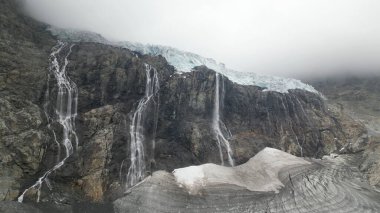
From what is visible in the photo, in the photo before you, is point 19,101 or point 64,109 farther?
point 64,109


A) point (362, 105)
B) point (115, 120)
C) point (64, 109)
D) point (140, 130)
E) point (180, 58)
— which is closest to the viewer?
point (64, 109)

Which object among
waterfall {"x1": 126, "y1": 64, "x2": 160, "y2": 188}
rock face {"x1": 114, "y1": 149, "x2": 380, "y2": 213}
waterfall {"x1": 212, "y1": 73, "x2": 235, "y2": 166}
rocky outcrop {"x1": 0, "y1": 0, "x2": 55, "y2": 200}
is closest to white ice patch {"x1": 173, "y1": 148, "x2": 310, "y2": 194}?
rock face {"x1": 114, "y1": 149, "x2": 380, "y2": 213}

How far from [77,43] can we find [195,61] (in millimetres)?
27408

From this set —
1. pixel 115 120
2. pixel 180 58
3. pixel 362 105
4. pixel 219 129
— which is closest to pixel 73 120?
pixel 115 120

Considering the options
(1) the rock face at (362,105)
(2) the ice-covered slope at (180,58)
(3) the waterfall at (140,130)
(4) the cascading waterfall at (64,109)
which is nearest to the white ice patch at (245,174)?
(3) the waterfall at (140,130)

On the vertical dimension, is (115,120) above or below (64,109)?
below

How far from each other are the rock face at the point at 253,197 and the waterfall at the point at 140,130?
2538 millimetres

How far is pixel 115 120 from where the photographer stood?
49438 millimetres

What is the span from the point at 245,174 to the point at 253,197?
7.42m

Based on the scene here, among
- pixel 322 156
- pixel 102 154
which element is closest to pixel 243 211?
pixel 102 154

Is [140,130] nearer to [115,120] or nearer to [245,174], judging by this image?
[115,120]

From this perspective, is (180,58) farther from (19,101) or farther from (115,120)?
(19,101)

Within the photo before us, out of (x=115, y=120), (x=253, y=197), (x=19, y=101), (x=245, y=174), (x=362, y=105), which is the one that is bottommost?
(x=245, y=174)

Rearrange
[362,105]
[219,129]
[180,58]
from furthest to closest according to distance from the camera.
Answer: [362,105], [180,58], [219,129]
